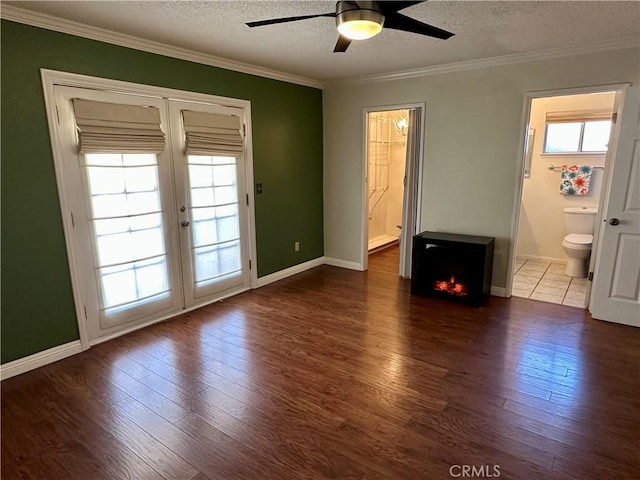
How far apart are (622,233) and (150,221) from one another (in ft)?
13.4

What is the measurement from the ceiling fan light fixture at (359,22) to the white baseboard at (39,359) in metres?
2.97

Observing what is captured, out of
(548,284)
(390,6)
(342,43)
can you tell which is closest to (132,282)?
(342,43)

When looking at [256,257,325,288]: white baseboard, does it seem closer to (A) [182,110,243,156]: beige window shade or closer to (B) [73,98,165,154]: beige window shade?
(A) [182,110,243,156]: beige window shade

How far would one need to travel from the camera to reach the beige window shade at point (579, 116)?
4.72 meters

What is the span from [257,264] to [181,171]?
143 centimetres

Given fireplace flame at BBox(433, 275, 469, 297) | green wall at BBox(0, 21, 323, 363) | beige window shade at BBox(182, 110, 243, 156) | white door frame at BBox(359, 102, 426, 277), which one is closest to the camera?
green wall at BBox(0, 21, 323, 363)

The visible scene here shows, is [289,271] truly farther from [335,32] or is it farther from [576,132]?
[576,132]

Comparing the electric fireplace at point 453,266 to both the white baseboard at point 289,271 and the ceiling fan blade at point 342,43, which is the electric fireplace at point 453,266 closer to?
the white baseboard at point 289,271

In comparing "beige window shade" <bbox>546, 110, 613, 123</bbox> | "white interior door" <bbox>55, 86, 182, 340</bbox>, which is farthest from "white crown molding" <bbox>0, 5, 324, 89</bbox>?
"beige window shade" <bbox>546, 110, 613, 123</bbox>

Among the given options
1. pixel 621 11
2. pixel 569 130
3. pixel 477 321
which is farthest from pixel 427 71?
pixel 477 321

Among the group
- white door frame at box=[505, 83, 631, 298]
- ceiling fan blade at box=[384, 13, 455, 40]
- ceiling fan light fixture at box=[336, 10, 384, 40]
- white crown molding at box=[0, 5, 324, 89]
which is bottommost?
white door frame at box=[505, 83, 631, 298]

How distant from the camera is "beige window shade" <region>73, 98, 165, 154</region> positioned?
112 inches

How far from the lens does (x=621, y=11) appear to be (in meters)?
2.52

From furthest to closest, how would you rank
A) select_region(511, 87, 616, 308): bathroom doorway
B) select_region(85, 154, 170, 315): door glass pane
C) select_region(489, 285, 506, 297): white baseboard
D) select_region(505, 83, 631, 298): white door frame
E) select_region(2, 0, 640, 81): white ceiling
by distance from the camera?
select_region(511, 87, 616, 308): bathroom doorway
select_region(489, 285, 506, 297): white baseboard
select_region(505, 83, 631, 298): white door frame
select_region(85, 154, 170, 315): door glass pane
select_region(2, 0, 640, 81): white ceiling
